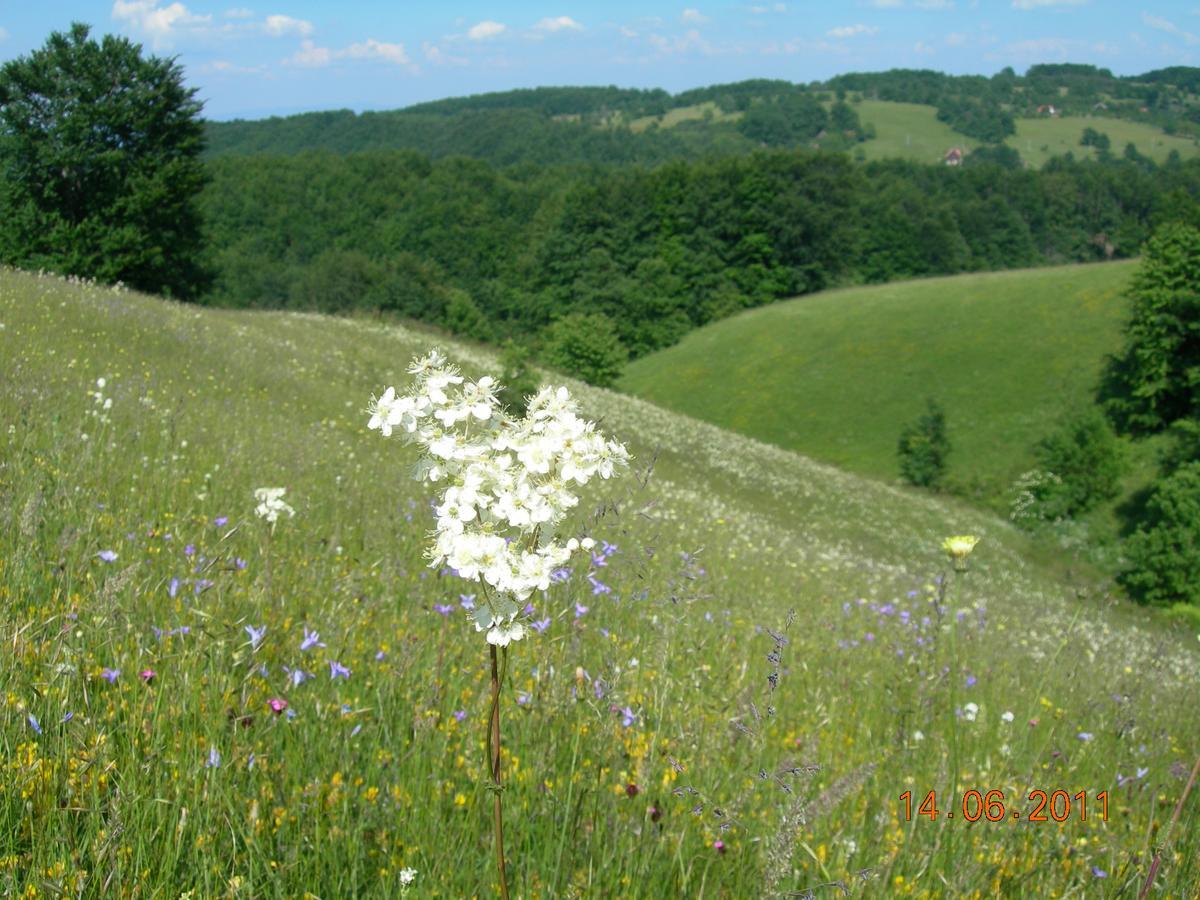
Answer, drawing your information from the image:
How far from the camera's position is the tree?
37.7 meters

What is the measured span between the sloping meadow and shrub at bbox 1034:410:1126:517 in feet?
125

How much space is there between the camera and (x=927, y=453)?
1788 inches

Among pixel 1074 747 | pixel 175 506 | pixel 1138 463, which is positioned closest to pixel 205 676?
pixel 175 506

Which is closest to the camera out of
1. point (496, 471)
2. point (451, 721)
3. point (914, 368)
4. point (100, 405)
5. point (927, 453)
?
point (496, 471)

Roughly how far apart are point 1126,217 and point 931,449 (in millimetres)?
92764

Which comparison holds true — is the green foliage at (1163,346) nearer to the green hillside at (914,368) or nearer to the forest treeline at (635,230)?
the green hillside at (914,368)

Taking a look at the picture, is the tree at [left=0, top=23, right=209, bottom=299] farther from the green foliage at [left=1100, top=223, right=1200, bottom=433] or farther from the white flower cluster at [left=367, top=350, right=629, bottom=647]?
the green foliage at [left=1100, top=223, right=1200, bottom=433]

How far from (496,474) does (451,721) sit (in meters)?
1.92

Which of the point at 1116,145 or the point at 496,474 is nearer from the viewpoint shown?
the point at 496,474

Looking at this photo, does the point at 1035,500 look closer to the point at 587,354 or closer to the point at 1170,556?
the point at 1170,556

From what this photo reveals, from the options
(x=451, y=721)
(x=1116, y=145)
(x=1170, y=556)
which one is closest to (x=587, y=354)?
(x=1170, y=556)

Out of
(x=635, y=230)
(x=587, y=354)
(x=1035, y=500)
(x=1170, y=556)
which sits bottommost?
(x=1035, y=500)

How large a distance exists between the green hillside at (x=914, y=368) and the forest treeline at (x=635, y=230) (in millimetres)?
18306

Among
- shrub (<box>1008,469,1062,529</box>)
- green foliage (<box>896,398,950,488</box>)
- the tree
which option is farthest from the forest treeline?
the tree
